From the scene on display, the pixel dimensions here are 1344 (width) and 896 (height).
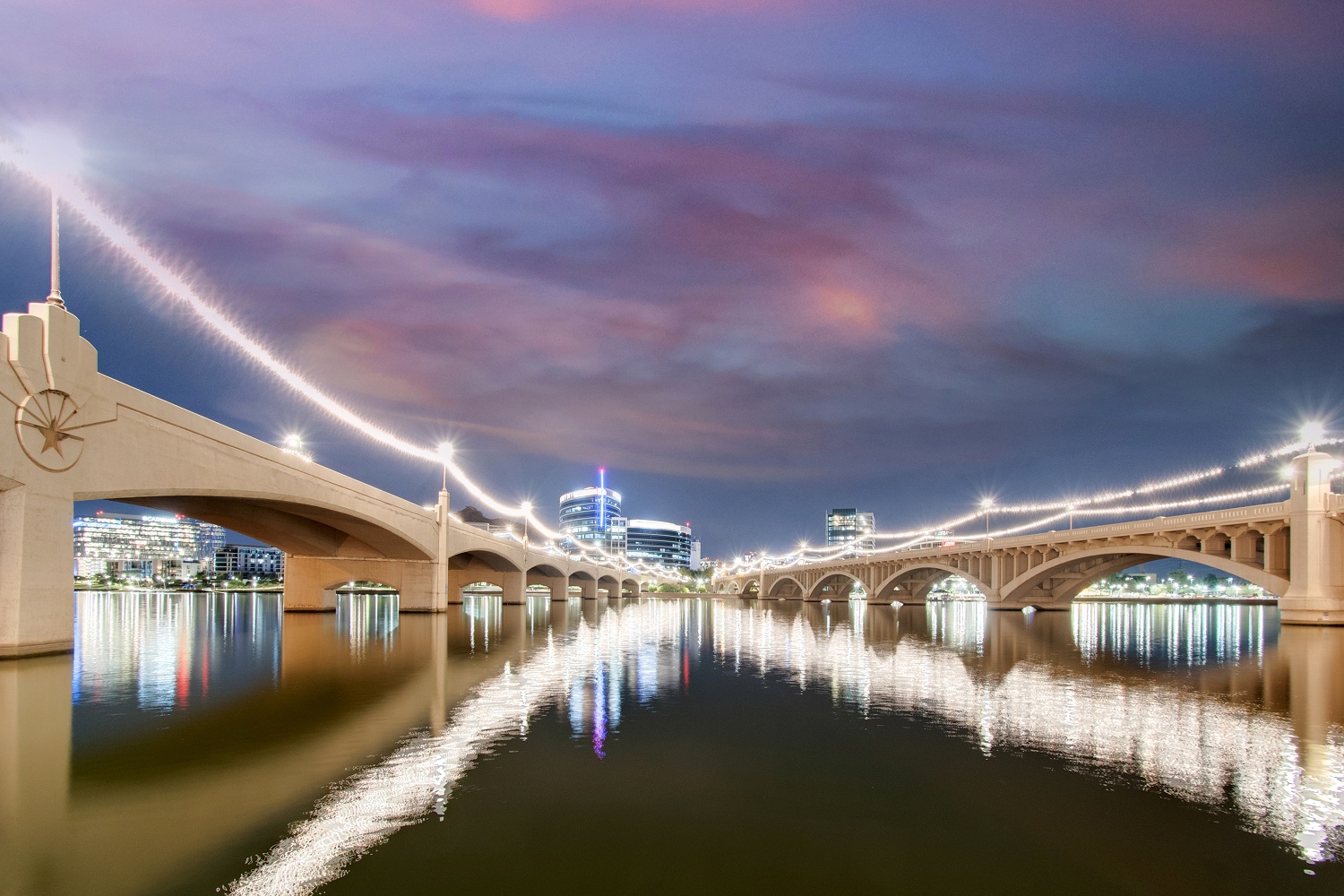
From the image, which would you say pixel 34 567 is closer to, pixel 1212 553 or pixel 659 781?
pixel 659 781

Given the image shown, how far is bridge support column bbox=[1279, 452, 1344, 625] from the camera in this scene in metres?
43.9

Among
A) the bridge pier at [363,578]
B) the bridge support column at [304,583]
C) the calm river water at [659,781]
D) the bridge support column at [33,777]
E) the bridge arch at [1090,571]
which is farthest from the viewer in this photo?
the bridge support column at [304,583]

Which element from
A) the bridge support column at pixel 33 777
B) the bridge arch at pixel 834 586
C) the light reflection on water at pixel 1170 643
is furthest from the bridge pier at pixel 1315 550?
the bridge arch at pixel 834 586

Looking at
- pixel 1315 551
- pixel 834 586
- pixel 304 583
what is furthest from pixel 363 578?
pixel 834 586

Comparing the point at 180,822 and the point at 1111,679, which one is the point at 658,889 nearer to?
the point at 180,822

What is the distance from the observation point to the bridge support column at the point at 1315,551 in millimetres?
43938

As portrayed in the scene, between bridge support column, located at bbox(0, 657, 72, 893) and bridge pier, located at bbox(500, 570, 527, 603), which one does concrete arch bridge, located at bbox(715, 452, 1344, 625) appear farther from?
bridge support column, located at bbox(0, 657, 72, 893)

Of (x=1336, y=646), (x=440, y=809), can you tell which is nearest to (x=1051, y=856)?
(x=440, y=809)

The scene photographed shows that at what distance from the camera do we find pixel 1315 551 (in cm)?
4391

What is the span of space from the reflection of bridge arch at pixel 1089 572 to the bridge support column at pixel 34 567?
56.2 m

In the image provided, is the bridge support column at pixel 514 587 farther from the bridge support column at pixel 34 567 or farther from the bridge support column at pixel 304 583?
the bridge support column at pixel 34 567

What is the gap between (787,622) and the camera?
191 ft

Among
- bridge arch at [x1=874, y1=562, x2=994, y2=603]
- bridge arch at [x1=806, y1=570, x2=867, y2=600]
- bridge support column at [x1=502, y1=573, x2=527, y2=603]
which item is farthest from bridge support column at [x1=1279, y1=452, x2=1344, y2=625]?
bridge support column at [x1=502, y1=573, x2=527, y2=603]

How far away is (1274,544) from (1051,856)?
51.1m
